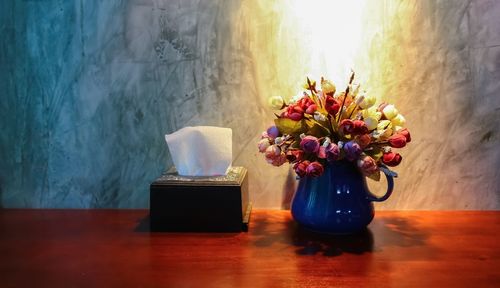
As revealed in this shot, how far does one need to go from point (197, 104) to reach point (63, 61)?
367 millimetres

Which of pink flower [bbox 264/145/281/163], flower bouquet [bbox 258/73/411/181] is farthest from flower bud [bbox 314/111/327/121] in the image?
pink flower [bbox 264/145/281/163]

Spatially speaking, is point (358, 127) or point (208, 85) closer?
point (358, 127)

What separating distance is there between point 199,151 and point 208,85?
207 mm

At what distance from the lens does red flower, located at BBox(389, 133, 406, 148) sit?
923mm

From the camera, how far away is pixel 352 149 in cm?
89

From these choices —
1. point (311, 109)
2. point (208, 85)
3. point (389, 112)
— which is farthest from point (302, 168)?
point (208, 85)

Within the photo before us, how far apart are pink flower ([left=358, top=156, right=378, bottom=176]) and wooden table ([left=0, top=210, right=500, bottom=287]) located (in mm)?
158

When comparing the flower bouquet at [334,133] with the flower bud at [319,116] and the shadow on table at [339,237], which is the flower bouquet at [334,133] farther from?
the shadow on table at [339,237]

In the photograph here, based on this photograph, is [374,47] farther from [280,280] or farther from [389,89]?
[280,280]

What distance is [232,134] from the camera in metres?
1.16

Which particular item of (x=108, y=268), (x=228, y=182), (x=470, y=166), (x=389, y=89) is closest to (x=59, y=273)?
(x=108, y=268)

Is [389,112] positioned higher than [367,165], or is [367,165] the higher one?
[389,112]

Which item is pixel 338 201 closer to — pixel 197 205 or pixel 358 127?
pixel 358 127

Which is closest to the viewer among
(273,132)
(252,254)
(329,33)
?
(252,254)
